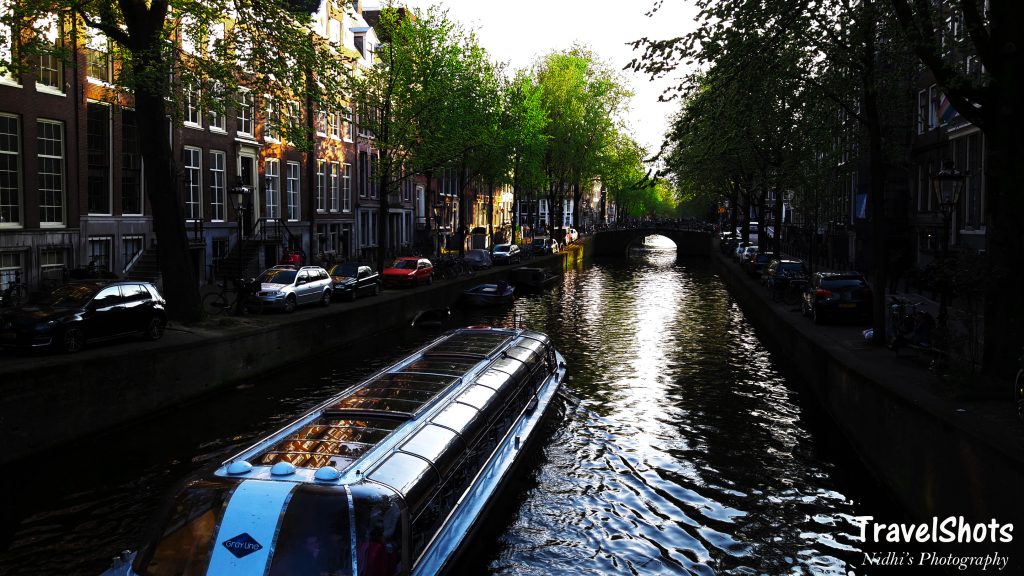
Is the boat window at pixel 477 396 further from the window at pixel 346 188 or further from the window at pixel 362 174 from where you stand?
the window at pixel 362 174

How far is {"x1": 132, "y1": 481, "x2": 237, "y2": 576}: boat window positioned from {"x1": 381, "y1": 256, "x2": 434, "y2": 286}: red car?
104ft

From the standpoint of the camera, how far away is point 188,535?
25.1 feet

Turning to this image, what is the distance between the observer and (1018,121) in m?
13.0

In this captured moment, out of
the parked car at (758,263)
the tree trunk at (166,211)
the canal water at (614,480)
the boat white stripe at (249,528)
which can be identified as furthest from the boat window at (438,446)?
the parked car at (758,263)

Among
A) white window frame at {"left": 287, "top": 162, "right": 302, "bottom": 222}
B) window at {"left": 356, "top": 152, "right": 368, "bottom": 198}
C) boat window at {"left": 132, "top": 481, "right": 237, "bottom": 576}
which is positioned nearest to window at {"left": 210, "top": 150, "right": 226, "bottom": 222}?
white window frame at {"left": 287, "top": 162, "right": 302, "bottom": 222}

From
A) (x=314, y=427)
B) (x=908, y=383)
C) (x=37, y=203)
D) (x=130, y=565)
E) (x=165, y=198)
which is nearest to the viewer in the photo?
(x=130, y=565)

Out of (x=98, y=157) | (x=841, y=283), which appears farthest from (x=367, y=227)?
(x=841, y=283)

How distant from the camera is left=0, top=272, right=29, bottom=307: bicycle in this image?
24.5 meters

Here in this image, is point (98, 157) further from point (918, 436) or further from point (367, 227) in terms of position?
point (918, 436)

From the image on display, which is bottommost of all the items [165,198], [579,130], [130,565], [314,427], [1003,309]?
[130,565]

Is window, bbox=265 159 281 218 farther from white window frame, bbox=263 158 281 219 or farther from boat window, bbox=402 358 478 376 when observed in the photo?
boat window, bbox=402 358 478 376

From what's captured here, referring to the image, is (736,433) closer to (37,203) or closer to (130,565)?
(130,565)

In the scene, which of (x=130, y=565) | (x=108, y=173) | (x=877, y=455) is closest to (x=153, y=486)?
(x=130, y=565)

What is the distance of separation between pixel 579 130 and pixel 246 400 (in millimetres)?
59376
